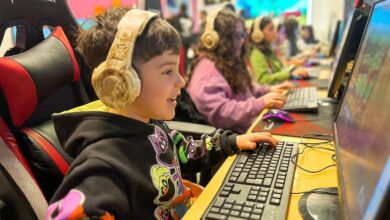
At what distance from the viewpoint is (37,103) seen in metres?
0.88

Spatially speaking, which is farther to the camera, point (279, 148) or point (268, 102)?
point (268, 102)

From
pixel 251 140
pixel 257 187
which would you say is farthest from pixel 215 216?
pixel 251 140

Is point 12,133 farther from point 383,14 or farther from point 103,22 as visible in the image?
point 383,14

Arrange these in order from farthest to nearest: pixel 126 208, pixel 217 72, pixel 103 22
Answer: pixel 217 72
pixel 103 22
pixel 126 208

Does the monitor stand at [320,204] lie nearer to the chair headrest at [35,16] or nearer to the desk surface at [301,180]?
the desk surface at [301,180]

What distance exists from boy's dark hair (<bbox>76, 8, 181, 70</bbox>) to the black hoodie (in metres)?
0.14

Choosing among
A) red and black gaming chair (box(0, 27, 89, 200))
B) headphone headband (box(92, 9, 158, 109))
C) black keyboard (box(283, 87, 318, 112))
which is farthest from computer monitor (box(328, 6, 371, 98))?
red and black gaming chair (box(0, 27, 89, 200))

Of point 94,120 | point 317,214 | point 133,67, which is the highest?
point 133,67

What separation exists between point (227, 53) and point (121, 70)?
46.8 inches

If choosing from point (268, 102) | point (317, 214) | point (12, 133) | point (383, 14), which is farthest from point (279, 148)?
point (12, 133)

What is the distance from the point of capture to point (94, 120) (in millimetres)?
754

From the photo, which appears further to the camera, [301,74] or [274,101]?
[301,74]

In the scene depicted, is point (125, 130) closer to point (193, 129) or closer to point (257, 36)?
point (193, 129)

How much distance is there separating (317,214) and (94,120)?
50 centimetres
